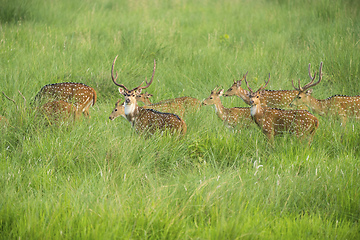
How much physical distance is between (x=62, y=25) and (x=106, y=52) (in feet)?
8.80

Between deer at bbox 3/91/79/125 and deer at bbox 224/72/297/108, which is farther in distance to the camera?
deer at bbox 224/72/297/108

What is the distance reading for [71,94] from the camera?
5.93 meters

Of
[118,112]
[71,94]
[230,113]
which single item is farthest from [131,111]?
[230,113]

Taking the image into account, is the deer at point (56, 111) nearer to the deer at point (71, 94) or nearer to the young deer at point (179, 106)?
the deer at point (71, 94)

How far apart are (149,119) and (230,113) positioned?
138 centimetres

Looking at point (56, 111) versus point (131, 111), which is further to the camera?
point (131, 111)

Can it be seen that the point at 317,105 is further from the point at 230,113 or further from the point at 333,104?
the point at 230,113

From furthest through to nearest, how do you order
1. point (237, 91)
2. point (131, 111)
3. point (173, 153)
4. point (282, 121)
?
point (237, 91) < point (131, 111) < point (282, 121) < point (173, 153)

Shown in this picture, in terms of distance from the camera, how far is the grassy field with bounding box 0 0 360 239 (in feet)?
Result: 11.1

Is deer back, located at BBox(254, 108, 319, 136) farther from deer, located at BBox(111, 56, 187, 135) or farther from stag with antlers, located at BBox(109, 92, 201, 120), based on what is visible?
deer, located at BBox(111, 56, 187, 135)

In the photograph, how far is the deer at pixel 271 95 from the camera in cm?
684

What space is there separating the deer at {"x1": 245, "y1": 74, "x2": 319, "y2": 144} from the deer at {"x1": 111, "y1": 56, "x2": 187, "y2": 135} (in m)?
1.06

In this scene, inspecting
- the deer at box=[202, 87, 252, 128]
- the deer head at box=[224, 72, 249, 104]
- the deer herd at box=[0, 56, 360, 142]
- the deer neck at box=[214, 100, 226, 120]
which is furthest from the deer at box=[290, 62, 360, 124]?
the deer neck at box=[214, 100, 226, 120]

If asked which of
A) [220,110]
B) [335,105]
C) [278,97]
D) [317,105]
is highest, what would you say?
[335,105]
